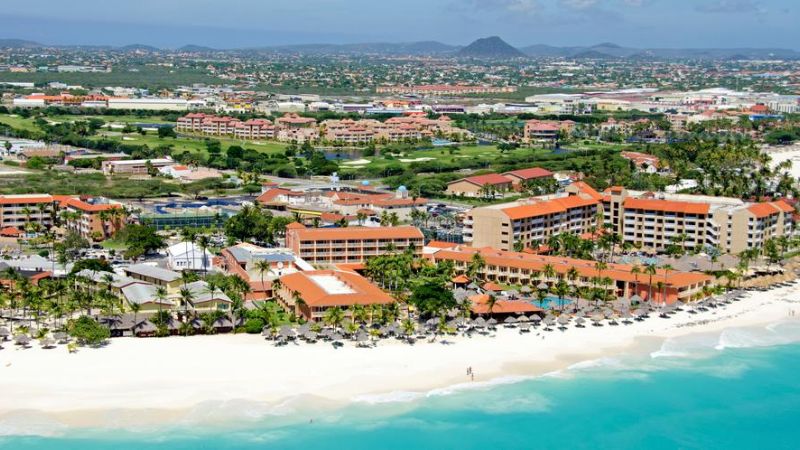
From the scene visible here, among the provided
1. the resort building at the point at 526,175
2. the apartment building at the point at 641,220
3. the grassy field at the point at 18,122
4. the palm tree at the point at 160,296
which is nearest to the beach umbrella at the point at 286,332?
the palm tree at the point at 160,296

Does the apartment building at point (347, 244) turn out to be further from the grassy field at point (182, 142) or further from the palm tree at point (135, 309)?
the grassy field at point (182, 142)

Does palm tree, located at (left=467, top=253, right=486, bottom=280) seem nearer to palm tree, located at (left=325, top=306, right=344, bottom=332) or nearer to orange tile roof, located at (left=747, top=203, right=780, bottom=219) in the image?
palm tree, located at (left=325, top=306, right=344, bottom=332)

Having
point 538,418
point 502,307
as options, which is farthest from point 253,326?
point 538,418

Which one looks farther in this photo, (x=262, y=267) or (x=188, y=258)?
(x=188, y=258)

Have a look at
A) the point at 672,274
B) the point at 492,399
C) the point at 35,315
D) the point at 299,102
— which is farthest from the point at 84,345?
the point at 299,102

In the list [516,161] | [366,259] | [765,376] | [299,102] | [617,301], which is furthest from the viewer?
[299,102]

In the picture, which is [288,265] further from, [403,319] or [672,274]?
[672,274]

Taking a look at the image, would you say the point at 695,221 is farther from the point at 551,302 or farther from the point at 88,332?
the point at 88,332
